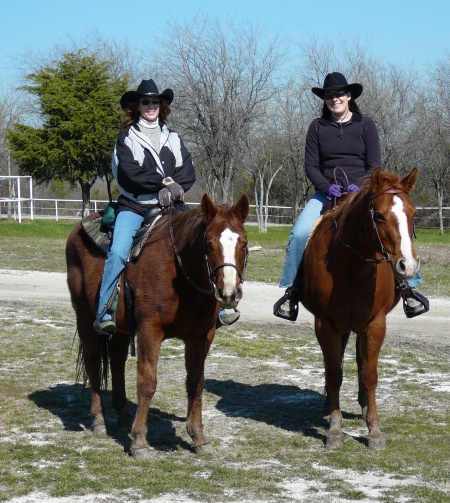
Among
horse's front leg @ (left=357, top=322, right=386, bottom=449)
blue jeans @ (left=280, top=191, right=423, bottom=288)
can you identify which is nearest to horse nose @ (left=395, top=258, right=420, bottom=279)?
horse's front leg @ (left=357, top=322, right=386, bottom=449)

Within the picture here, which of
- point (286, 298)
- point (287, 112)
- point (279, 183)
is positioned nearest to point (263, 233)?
point (287, 112)

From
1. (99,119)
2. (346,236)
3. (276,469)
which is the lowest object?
(276,469)

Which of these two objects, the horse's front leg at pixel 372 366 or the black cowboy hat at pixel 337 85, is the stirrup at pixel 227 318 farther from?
the black cowboy hat at pixel 337 85

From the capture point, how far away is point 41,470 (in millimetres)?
5961

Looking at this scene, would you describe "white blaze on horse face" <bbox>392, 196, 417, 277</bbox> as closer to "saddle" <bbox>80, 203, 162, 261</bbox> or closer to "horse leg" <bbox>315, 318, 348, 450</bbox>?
"horse leg" <bbox>315, 318, 348, 450</bbox>

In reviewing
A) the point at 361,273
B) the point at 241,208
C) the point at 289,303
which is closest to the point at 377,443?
the point at 361,273

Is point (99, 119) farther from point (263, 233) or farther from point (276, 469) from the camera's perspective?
point (276, 469)

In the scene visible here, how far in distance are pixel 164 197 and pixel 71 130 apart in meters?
35.5

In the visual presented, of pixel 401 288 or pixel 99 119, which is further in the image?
pixel 99 119

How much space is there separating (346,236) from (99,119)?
36597 mm

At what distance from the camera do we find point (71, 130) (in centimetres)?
4116

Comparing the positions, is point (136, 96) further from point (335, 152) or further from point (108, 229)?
point (335, 152)

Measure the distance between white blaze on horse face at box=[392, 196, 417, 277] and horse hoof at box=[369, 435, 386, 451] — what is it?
157cm

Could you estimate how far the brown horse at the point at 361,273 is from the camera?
6.09 m
